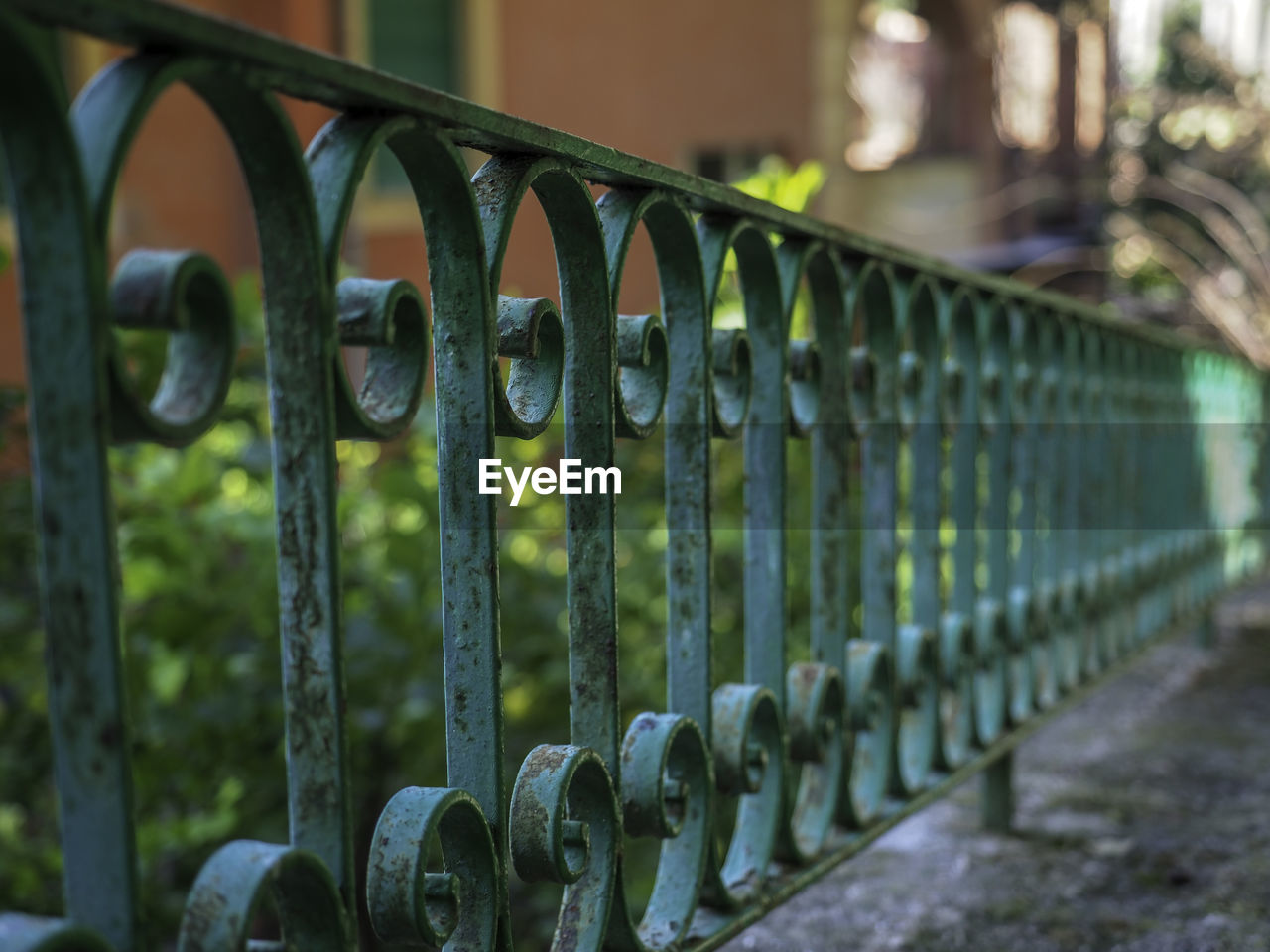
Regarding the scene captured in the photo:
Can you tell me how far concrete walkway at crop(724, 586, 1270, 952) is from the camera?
1.67m

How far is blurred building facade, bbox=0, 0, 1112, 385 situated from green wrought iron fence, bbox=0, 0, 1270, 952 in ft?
13.2

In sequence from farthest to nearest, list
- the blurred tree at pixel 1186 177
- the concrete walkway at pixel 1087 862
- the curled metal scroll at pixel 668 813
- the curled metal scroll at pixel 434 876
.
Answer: the blurred tree at pixel 1186 177 → the concrete walkway at pixel 1087 862 → the curled metal scroll at pixel 668 813 → the curled metal scroll at pixel 434 876

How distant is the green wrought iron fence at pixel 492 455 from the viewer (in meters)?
0.59

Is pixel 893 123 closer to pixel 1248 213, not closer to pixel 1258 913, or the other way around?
pixel 1248 213

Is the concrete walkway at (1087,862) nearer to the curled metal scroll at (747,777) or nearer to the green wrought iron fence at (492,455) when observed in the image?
the green wrought iron fence at (492,455)

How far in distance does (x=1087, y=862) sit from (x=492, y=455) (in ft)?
4.83

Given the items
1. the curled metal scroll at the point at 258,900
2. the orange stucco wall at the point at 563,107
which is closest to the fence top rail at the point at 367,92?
the curled metal scroll at the point at 258,900

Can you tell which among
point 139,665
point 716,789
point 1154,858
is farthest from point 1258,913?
point 139,665

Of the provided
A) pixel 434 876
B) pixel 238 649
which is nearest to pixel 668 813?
pixel 434 876

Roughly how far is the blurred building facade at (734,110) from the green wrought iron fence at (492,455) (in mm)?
4031

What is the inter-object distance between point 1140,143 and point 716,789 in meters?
13.8

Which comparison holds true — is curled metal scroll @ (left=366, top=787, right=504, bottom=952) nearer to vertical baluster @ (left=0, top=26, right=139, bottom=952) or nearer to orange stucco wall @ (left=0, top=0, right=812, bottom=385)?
vertical baluster @ (left=0, top=26, right=139, bottom=952)

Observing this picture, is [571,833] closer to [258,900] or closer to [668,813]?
[668,813]

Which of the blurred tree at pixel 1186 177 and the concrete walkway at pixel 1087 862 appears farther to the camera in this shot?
the blurred tree at pixel 1186 177
